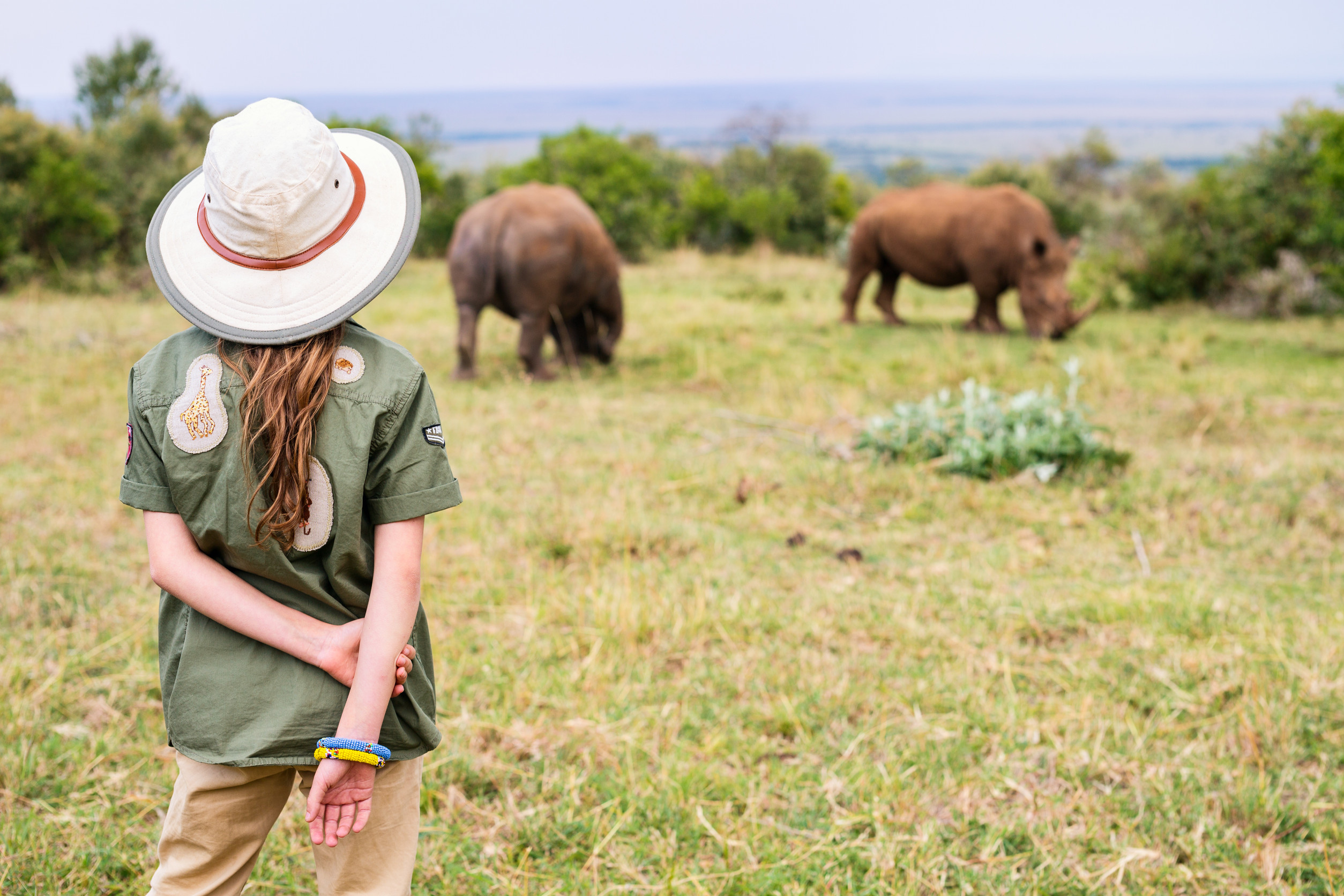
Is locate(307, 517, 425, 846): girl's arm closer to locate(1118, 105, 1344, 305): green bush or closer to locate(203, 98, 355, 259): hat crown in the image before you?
locate(203, 98, 355, 259): hat crown

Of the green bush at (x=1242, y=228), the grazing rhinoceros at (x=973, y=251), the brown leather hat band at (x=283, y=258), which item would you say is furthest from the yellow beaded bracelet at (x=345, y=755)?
the green bush at (x=1242, y=228)

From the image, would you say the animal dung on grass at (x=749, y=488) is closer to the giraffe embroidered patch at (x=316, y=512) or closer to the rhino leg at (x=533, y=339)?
the rhino leg at (x=533, y=339)

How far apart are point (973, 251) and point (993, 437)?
19.9 ft

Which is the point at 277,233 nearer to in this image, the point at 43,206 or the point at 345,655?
the point at 345,655

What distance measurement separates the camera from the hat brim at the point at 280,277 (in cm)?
146

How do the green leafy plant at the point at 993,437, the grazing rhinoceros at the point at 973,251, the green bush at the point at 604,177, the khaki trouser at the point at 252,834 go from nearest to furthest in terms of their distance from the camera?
the khaki trouser at the point at 252,834
the green leafy plant at the point at 993,437
the grazing rhinoceros at the point at 973,251
the green bush at the point at 604,177

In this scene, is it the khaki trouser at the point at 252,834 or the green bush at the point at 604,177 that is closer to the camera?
the khaki trouser at the point at 252,834

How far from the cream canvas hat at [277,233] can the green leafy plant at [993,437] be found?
174 inches

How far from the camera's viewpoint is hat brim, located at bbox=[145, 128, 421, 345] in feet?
4.78

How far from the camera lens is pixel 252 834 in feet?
5.46

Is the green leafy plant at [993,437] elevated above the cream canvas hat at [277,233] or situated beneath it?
situated beneath

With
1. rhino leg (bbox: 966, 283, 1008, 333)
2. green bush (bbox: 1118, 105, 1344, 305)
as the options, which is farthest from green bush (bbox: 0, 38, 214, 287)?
green bush (bbox: 1118, 105, 1344, 305)

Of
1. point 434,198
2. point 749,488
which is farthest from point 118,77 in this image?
point 749,488

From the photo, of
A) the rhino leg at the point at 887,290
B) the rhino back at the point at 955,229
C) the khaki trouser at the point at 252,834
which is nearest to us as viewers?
the khaki trouser at the point at 252,834
